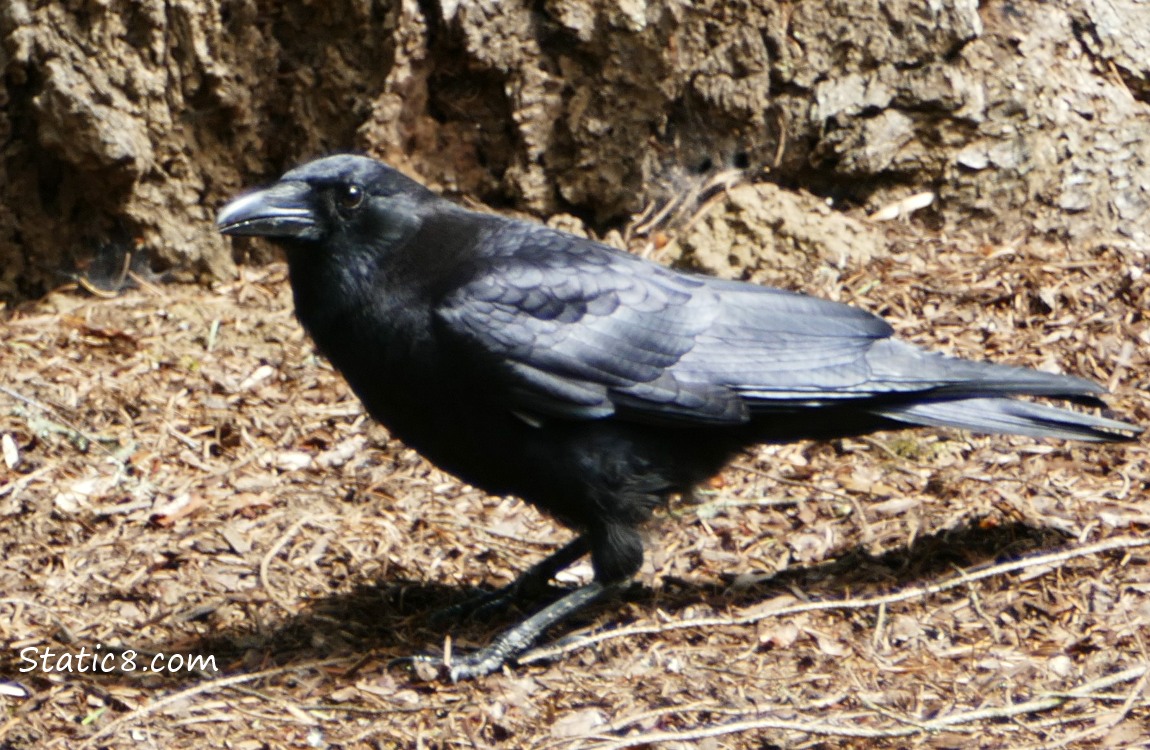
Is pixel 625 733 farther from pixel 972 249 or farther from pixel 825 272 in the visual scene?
pixel 972 249

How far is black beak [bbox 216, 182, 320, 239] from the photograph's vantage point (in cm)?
470

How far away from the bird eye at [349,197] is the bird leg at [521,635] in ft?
5.06

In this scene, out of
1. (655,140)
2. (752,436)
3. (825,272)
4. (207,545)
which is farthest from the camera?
(655,140)

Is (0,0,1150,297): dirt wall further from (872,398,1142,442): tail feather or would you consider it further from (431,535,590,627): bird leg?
(431,535,590,627): bird leg

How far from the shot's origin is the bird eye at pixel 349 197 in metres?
4.82

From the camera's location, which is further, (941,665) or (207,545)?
(207,545)

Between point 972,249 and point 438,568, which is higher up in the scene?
point 972,249

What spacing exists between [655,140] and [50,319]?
10.5 feet

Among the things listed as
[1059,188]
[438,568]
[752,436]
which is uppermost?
[1059,188]

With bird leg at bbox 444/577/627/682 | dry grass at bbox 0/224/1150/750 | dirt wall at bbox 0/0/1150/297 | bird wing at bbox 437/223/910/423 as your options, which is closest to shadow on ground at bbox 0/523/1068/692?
dry grass at bbox 0/224/1150/750

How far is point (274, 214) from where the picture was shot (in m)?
4.72

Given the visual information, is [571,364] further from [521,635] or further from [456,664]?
[456,664]

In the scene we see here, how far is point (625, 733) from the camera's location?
4.01 m

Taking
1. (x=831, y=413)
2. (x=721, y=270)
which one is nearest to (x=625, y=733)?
(x=831, y=413)
